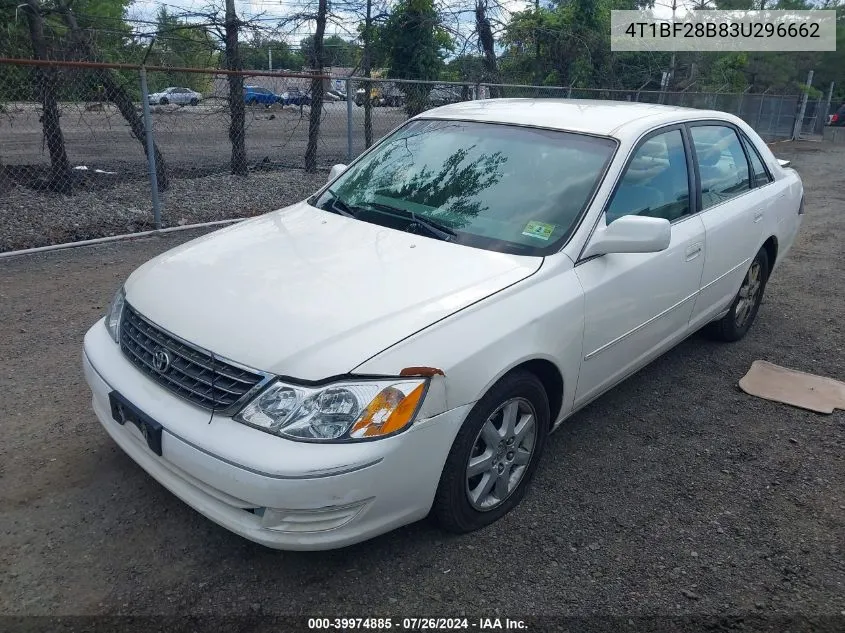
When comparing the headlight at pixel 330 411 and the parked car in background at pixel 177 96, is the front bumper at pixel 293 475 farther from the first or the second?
the parked car in background at pixel 177 96

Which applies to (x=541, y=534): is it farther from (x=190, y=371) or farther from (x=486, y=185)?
(x=486, y=185)

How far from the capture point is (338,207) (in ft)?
12.7

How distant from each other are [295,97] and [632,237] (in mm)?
8604

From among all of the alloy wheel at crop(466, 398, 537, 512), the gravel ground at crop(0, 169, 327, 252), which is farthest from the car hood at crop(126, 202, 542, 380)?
the gravel ground at crop(0, 169, 327, 252)

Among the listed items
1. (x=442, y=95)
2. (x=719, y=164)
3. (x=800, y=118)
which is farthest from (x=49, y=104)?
(x=800, y=118)

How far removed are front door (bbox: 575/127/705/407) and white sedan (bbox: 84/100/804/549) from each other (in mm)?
14

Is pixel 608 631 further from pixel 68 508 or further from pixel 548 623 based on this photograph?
pixel 68 508

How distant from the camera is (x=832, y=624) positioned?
2609mm

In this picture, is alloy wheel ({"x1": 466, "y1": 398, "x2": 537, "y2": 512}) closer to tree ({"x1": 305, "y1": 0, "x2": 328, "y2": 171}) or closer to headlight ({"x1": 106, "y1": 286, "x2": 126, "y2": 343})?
headlight ({"x1": 106, "y1": 286, "x2": 126, "y2": 343})

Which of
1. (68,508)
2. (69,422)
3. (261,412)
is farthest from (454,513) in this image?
(69,422)

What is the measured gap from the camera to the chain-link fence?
8.56m

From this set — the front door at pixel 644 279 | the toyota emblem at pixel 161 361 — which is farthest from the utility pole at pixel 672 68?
the toyota emblem at pixel 161 361

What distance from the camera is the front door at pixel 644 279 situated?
332 centimetres

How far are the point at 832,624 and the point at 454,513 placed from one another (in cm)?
149
